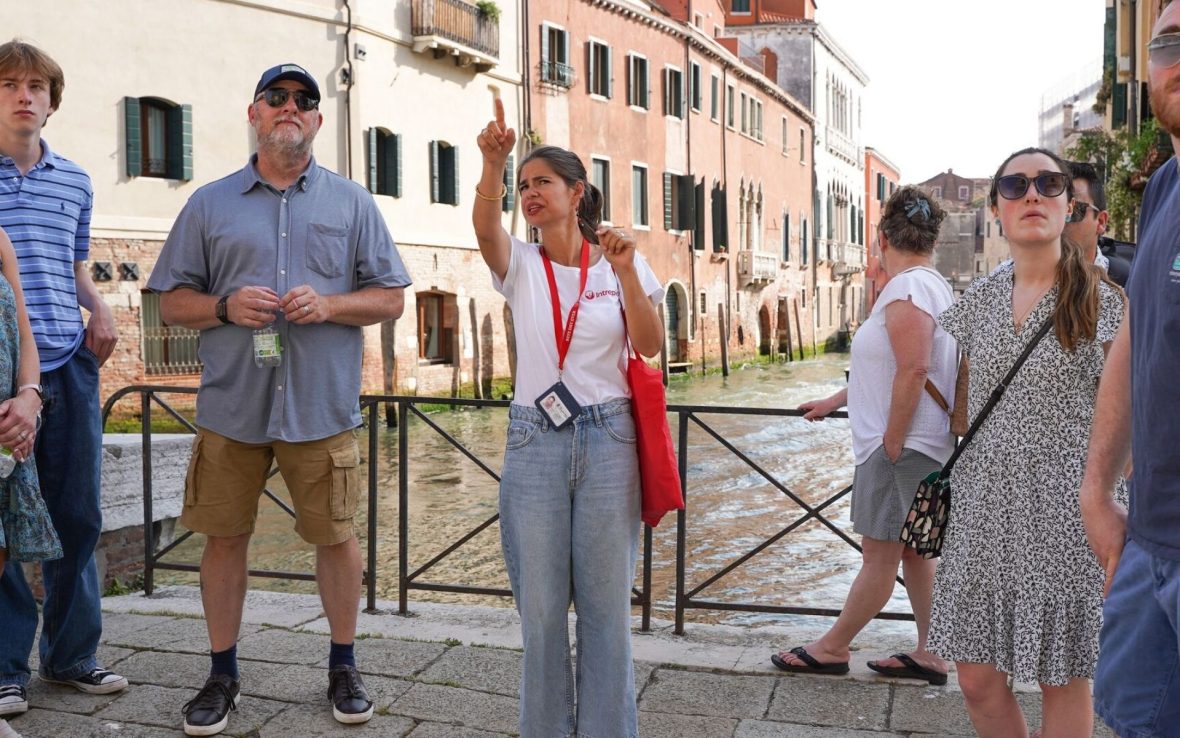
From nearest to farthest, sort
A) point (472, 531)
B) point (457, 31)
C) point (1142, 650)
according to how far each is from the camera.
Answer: point (1142, 650)
point (472, 531)
point (457, 31)

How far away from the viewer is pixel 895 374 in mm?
3535

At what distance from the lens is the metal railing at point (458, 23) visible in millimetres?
20422

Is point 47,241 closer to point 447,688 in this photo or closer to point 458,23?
point 447,688

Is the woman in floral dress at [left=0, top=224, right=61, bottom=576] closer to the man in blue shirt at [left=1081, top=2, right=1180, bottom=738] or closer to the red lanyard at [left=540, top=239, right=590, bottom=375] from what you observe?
the red lanyard at [left=540, top=239, right=590, bottom=375]

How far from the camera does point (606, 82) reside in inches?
1051

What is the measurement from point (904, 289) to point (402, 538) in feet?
7.85

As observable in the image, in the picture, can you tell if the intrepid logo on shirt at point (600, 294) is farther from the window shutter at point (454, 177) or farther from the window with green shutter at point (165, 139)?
the window shutter at point (454, 177)

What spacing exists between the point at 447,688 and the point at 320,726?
17.2 inches

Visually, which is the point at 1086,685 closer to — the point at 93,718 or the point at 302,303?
the point at 302,303

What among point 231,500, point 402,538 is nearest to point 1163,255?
point 231,500

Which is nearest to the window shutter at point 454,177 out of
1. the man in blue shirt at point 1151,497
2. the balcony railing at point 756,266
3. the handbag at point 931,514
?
the balcony railing at point 756,266

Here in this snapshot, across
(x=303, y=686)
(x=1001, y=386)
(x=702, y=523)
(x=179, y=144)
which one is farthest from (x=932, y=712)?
(x=179, y=144)

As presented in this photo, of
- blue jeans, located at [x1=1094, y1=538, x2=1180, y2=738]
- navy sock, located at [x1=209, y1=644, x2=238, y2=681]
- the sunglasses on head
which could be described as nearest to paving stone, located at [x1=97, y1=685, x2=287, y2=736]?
navy sock, located at [x1=209, y1=644, x2=238, y2=681]

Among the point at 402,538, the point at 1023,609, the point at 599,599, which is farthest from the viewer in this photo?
the point at 402,538
